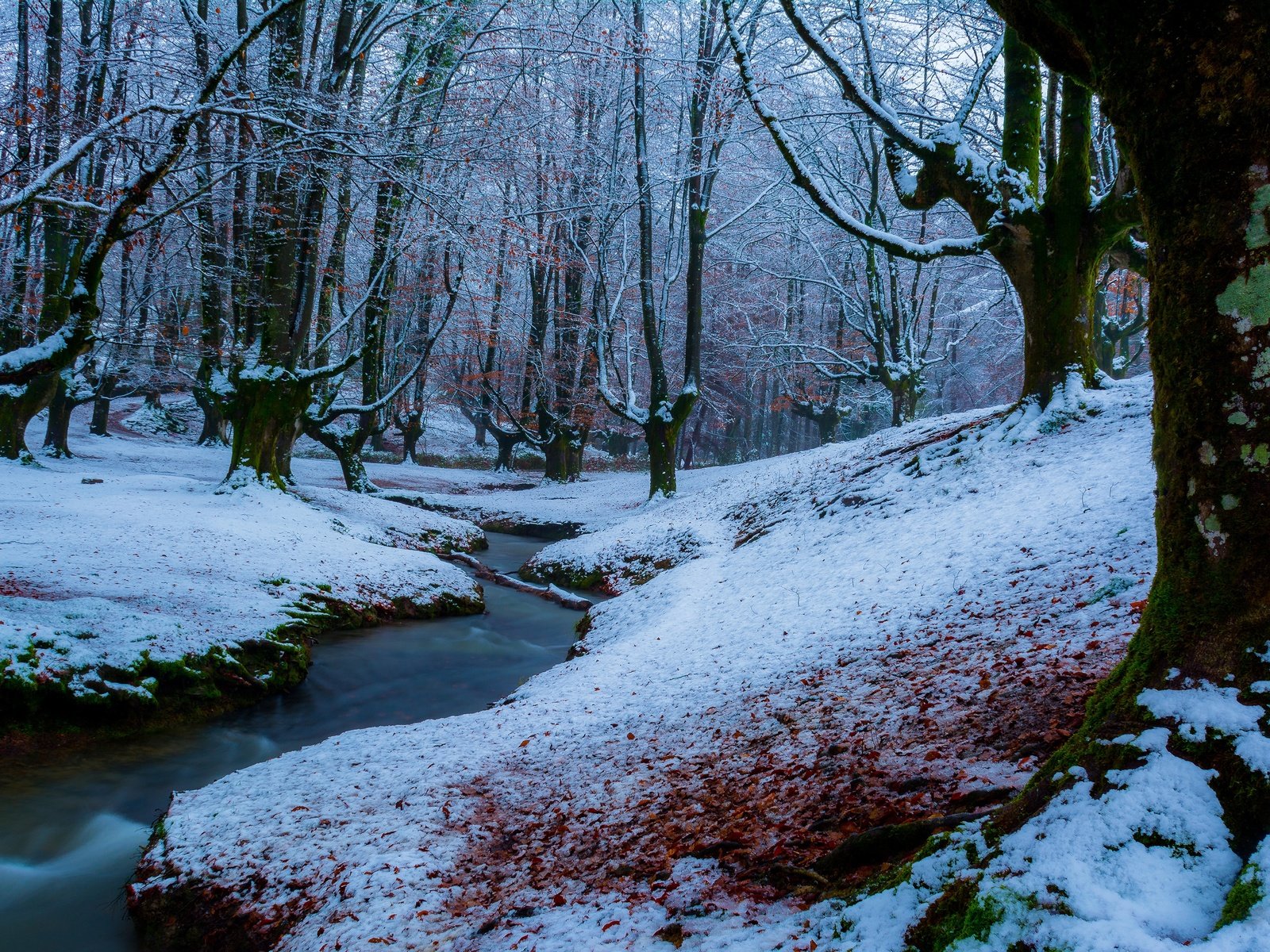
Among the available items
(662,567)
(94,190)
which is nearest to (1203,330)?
(94,190)

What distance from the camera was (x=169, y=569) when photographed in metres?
8.63

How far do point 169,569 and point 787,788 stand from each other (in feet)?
27.0

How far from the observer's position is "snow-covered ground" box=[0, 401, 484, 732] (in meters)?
6.00

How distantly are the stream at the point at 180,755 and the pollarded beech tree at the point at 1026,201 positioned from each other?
677cm

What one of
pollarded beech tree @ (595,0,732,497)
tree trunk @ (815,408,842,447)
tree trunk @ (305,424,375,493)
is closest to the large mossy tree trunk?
pollarded beech tree @ (595,0,732,497)

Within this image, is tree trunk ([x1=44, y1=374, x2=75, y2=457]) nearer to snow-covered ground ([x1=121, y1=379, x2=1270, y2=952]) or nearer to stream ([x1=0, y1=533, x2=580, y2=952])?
stream ([x1=0, y1=533, x2=580, y2=952])

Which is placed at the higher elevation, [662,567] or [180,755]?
[662,567]

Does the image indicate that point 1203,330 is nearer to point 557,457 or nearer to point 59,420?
point 557,457

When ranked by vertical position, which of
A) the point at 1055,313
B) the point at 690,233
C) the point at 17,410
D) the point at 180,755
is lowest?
the point at 180,755

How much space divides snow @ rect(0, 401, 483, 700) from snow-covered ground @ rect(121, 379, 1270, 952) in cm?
228

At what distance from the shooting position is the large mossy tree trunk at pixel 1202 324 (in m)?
1.80

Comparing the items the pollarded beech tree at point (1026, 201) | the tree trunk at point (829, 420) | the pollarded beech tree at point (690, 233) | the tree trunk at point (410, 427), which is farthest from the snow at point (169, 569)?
the tree trunk at point (829, 420)

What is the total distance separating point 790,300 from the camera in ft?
99.9

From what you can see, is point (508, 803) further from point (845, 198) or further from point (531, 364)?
point (531, 364)
